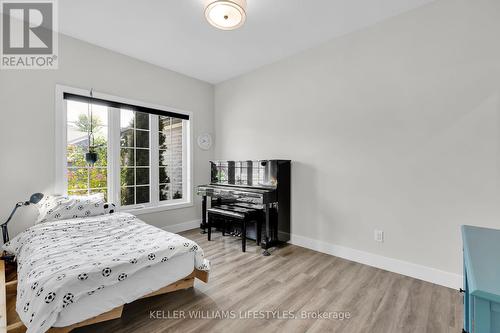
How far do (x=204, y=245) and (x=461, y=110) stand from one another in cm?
336

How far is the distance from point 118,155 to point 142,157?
1.20 ft

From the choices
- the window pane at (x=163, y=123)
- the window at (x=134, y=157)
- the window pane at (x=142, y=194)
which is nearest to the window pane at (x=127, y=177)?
the window at (x=134, y=157)

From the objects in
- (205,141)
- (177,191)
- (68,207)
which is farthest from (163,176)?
(68,207)

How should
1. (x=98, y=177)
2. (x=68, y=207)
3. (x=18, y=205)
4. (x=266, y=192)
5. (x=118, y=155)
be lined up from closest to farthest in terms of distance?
(x=18, y=205) → (x=68, y=207) → (x=266, y=192) → (x=98, y=177) → (x=118, y=155)

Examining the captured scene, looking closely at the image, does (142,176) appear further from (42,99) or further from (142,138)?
(42,99)

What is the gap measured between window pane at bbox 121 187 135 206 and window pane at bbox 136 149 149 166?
416mm

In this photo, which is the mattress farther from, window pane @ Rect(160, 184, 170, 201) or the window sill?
window pane @ Rect(160, 184, 170, 201)

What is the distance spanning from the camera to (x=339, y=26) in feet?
9.13

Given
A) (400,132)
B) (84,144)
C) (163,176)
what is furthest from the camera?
(163,176)

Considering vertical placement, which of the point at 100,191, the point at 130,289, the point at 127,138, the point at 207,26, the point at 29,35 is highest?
the point at 207,26

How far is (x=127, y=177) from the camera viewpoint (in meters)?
3.60

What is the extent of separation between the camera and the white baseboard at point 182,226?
3.96 meters

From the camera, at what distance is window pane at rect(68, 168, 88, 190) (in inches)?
122

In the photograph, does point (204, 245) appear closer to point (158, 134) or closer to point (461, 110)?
point (158, 134)
